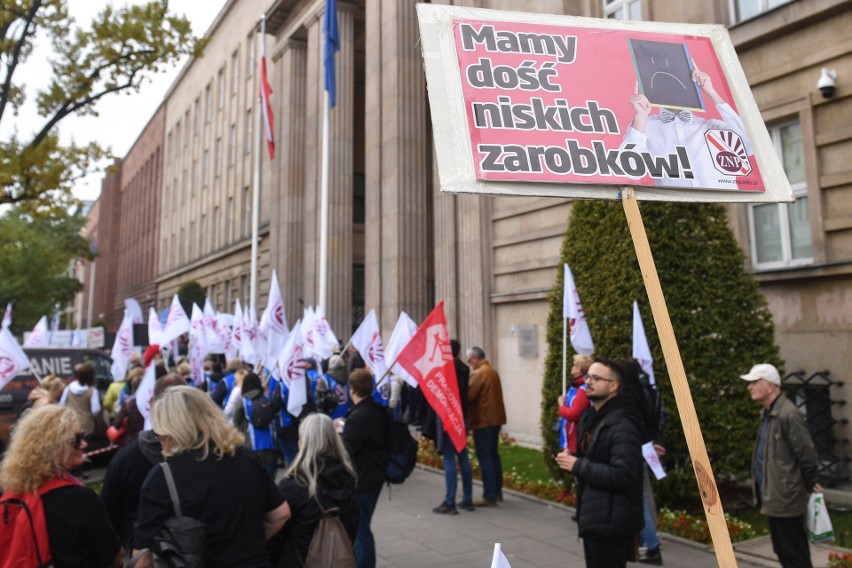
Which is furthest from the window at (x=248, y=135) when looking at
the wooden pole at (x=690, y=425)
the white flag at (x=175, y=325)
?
the wooden pole at (x=690, y=425)

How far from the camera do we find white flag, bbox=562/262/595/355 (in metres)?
8.65

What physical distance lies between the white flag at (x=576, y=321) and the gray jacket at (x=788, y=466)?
3334 millimetres

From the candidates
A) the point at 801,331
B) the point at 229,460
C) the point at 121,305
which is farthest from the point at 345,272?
the point at 121,305

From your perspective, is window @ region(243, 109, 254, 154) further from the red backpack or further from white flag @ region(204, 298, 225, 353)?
the red backpack

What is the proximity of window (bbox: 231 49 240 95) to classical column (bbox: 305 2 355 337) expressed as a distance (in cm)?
1482

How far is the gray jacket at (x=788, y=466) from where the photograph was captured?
520cm

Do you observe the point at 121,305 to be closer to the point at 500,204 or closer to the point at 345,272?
the point at 345,272

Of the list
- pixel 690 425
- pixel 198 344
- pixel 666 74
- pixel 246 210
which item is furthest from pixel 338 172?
pixel 690 425

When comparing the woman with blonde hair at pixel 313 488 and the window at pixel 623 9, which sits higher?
the window at pixel 623 9

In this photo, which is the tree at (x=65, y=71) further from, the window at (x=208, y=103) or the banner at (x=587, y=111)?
the window at (x=208, y=103)

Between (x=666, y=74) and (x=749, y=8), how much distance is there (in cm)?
901

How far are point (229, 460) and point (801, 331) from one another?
8919 millimetres

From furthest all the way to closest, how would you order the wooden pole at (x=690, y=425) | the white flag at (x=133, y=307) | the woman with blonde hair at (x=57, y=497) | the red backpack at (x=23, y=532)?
the white flag at (x=133, y=307)
the woman with blonde hair at (x=57, y=497)
the red backpack at (x=23, y=532)
the wooden pole at (x=690, y=425)

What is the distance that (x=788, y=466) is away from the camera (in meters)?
5.28
